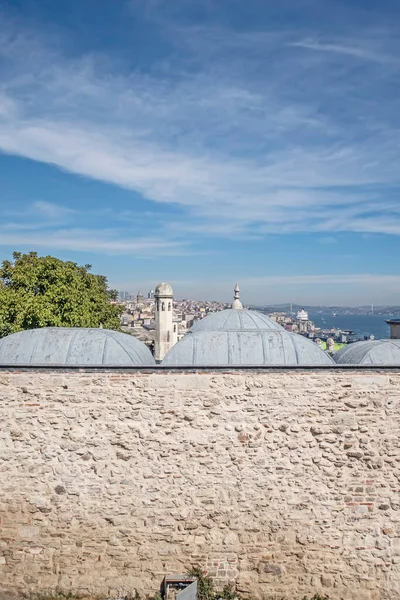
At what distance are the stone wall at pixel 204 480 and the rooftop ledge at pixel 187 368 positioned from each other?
88 mm

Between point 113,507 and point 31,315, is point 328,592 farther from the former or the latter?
point 31,315

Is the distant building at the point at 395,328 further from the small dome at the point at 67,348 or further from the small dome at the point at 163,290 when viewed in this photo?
the small dome at the point at 163,290

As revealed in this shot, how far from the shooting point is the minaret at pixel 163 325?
1733cm

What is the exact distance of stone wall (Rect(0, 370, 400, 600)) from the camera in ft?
25.1

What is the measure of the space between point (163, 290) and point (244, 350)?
920cm

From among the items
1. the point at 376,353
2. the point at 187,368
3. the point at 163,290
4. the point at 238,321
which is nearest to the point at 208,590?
the point at 187,368

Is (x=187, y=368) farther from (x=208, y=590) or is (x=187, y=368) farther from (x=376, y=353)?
(x=376, y=353)

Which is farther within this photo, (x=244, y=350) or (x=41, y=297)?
(x=41, y=297)

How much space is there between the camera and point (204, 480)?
770cm

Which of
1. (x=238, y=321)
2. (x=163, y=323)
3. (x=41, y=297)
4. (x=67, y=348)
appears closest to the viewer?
(x=67, y=348)

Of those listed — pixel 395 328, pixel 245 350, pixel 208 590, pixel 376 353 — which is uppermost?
pixel 395 328

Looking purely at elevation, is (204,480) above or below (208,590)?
above

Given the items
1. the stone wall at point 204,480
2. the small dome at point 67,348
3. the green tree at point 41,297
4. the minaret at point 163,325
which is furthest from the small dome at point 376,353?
the green tree at point 41,297

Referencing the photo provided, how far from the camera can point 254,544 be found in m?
7.70
